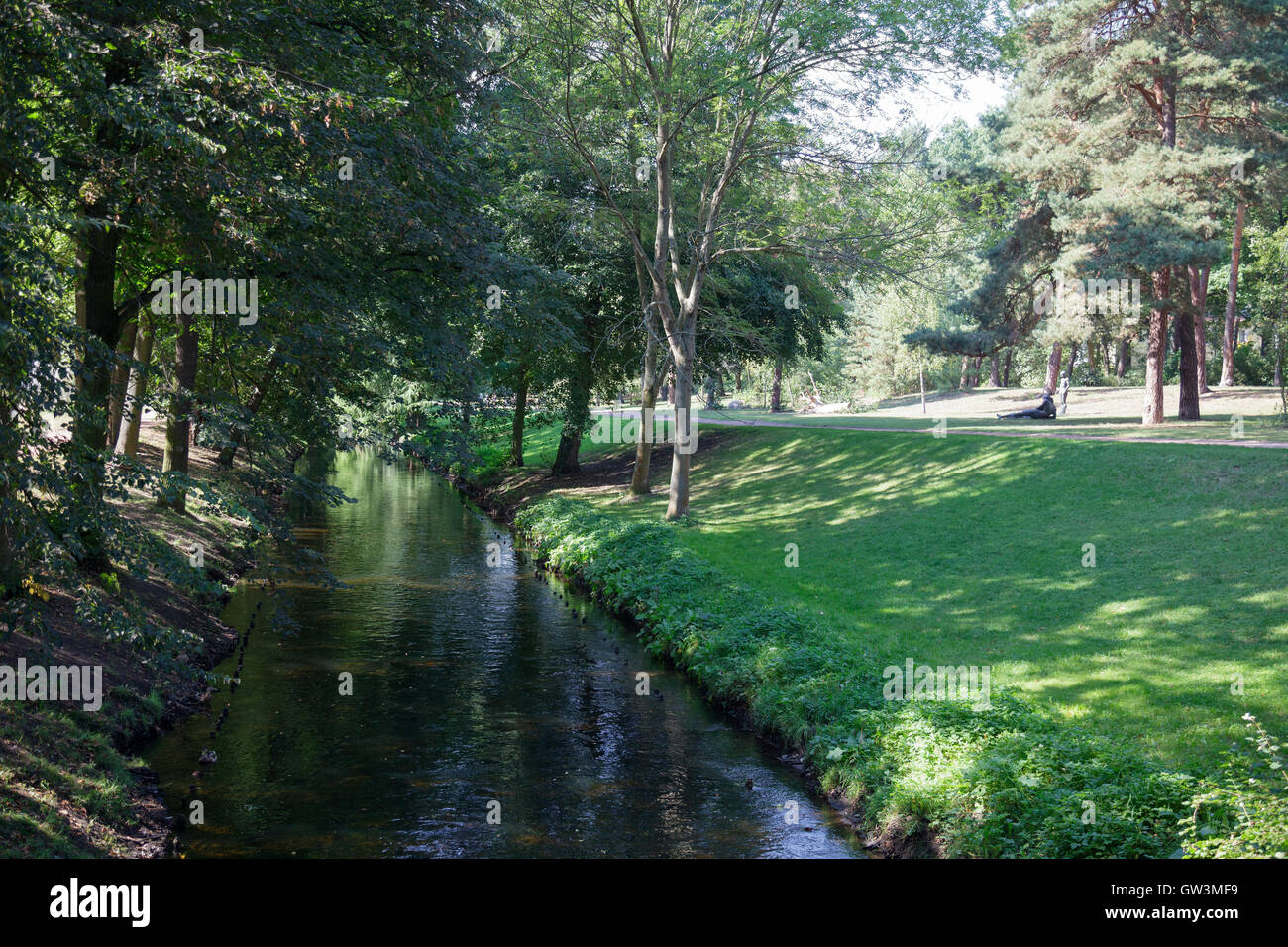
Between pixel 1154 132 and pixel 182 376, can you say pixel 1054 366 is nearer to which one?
pixel 1154 132

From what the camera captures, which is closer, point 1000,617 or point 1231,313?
point 1000,617

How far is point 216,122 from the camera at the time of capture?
431 inches

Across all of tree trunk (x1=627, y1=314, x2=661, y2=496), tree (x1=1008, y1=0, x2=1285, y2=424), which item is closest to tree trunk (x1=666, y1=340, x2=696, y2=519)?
tree trunk (x1=627, y1=314, x2=661, y2=496)

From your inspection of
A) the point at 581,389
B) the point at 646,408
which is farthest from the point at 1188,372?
the point at 581,389

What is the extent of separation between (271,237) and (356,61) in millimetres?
2880

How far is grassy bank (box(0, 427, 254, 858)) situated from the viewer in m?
8.12

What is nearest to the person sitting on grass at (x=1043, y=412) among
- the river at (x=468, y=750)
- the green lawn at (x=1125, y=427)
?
the green lawn at (x=1125, y=427)

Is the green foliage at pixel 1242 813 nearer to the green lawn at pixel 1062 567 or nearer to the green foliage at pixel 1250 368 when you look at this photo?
the green lawn at pixel 1062 567

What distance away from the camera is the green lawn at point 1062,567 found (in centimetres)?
1112

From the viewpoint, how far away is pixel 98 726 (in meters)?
10.9

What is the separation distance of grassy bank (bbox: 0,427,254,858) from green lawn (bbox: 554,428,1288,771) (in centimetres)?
920

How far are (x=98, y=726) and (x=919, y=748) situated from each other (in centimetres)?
927
